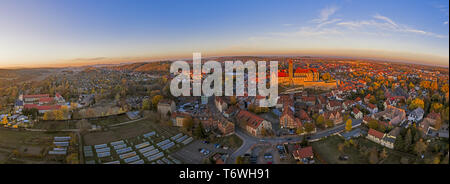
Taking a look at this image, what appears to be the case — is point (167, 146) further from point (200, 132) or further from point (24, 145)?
point (24, 145)

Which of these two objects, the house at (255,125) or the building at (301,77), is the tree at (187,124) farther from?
the building at (301,77)

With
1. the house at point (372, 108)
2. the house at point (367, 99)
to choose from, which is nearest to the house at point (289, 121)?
the house at point (372, 108)

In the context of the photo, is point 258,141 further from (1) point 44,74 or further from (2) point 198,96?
(1) point 44,74

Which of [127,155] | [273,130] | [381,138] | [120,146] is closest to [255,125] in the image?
[273,130]

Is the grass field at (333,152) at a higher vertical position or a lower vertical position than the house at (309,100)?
lower

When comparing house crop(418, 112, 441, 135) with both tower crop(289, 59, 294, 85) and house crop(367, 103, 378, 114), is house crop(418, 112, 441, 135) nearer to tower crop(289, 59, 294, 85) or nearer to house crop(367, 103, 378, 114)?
house crop(367, 103, 378, 114)
